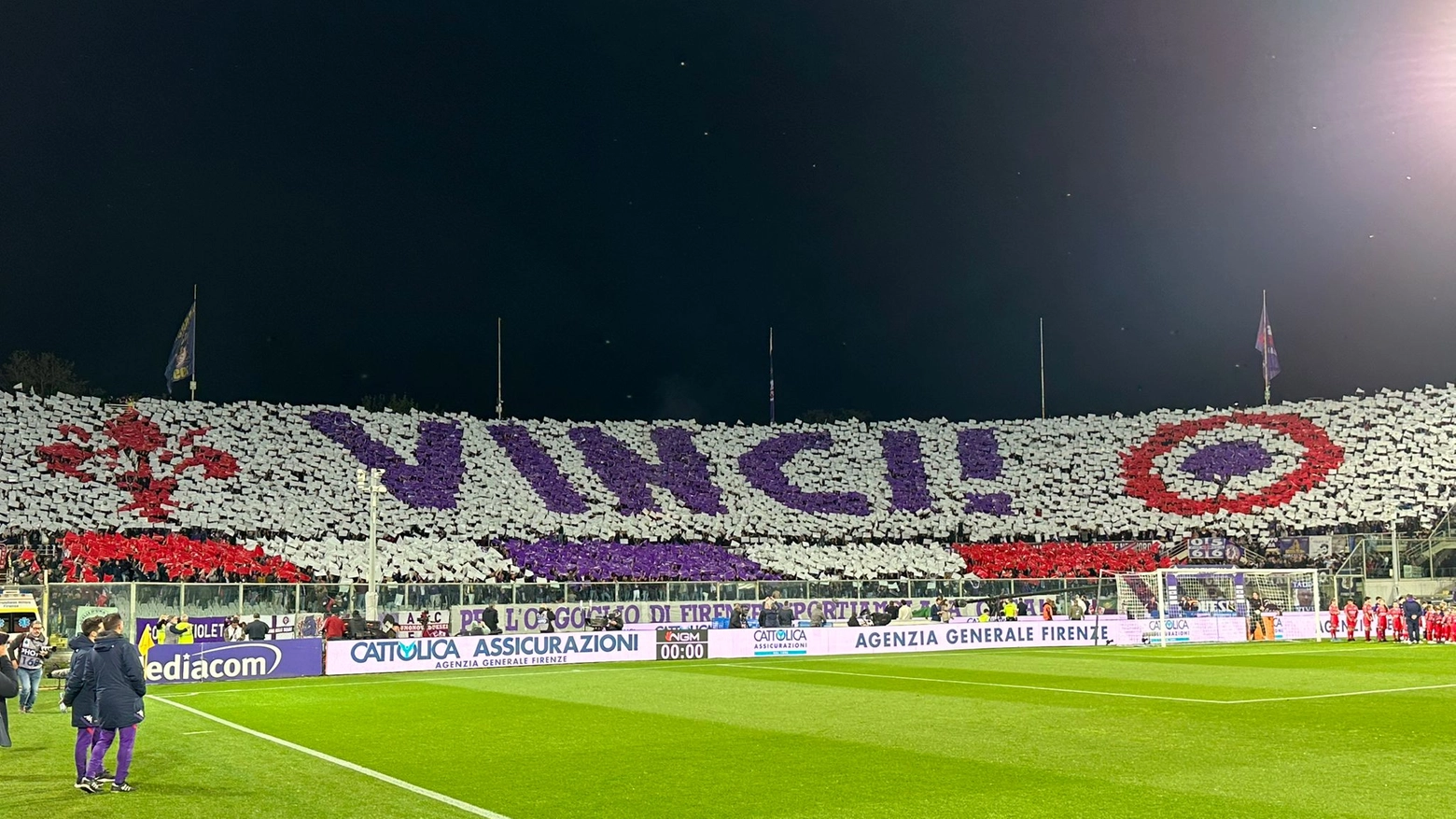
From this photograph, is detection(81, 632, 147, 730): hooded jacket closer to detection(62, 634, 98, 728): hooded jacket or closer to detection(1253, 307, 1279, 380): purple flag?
detection(62, 634, 98, 728): hooded jacket

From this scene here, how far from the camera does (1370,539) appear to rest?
54.2 meters

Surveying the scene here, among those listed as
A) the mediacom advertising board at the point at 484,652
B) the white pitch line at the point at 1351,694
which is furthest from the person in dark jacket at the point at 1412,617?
the mediacom advertising board at the point at 484,652

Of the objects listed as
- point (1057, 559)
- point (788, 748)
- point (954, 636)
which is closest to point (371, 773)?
point (788, 748)

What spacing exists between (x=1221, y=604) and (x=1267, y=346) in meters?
31.3

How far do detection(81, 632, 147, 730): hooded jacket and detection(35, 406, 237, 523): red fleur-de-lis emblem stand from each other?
41.4 m

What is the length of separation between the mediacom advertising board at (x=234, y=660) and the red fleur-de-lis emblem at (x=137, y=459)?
80.1 feet

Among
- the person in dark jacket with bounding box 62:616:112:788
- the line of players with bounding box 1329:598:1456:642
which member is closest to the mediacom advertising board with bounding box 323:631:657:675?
the person in dark jacket with bounding box 62:616:112:788

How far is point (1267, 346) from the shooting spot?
2803 inches

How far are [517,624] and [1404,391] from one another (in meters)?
49.6

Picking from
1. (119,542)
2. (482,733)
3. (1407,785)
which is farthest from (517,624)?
(1407,785)

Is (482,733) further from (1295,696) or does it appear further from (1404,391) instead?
(1404,391)

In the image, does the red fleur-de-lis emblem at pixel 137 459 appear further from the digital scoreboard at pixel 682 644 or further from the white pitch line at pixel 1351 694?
the white pitch line at pixel 1351 694

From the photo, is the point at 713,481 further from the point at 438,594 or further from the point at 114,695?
the point at 114,695

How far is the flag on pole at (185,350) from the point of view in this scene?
57625mm
